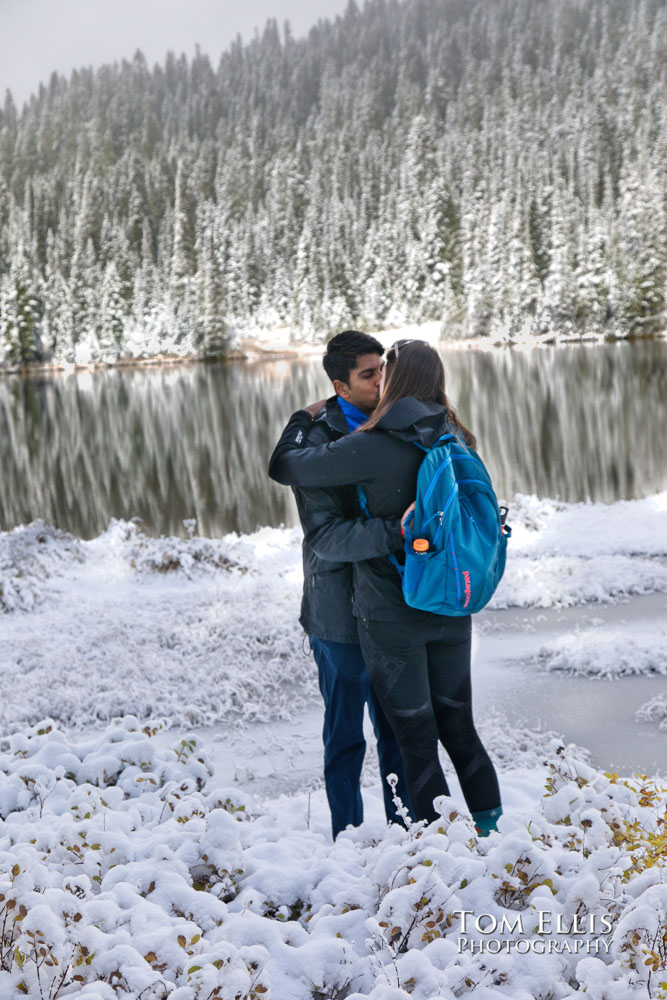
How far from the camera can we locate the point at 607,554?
10508mm

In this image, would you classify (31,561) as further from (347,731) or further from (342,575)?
(342,575)

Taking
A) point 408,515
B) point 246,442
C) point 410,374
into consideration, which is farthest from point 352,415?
point 246,442

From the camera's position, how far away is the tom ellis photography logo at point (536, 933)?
2494mm

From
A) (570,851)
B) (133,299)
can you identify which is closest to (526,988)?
(570,851)

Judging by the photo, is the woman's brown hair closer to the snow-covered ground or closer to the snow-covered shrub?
the snow-covered ground

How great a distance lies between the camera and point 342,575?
→ 3.45 metres

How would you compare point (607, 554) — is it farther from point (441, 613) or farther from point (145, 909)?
point (145, 909)

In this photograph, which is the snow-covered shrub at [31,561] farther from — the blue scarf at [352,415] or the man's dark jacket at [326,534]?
the blue scarf at [352,415]

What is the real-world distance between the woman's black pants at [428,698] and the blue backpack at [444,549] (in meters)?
0.16

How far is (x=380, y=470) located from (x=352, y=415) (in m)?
0.45

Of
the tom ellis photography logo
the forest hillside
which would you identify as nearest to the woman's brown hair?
the tom ellis photography logo

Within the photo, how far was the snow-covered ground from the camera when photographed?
2.40m

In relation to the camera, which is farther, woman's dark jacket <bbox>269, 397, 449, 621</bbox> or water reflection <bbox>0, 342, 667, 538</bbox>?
water reflection <bbox>0, 342, 667, 538</bbox>

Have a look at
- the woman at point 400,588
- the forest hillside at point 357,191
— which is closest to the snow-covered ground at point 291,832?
the woman at point 400,588
